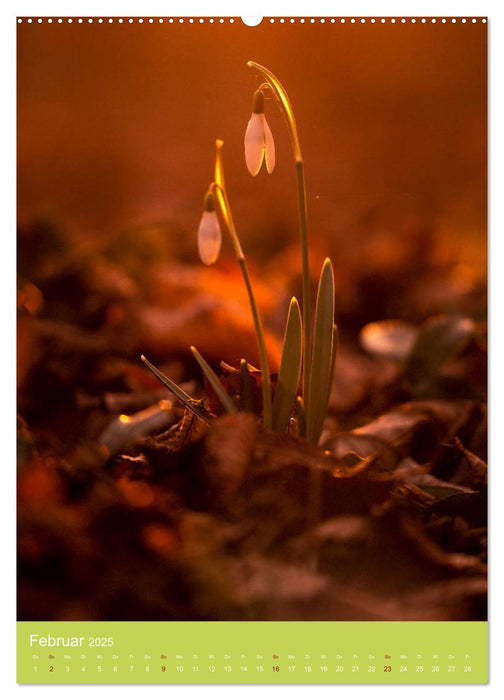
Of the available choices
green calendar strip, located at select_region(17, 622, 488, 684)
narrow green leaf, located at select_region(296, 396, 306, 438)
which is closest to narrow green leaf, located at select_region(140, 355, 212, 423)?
narrow green leaf, located at select_region(296, 396, 306, 438)

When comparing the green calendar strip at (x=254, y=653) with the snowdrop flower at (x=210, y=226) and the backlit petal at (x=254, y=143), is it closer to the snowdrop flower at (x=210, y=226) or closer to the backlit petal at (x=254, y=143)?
the snowdrop flower at (x=210, y=226)

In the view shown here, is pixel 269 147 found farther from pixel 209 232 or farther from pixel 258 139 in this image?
pixel 209 232

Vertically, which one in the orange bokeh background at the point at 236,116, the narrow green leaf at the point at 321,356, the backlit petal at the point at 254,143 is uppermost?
the orange bokeh background at the point at 236,116

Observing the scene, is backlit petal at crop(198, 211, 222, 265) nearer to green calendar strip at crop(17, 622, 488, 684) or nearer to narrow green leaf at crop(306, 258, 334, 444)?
narrow green leaf at crop(306, 258, 334, 444)

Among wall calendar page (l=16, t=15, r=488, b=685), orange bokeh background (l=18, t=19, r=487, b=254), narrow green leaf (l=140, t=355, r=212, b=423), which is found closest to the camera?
wall calendar page (l=16, t=15, r=488, b=685)

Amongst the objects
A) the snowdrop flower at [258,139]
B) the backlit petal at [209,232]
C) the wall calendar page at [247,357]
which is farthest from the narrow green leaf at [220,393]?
the snowdrop flower at [258,139]

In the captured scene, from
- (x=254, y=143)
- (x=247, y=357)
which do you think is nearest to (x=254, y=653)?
(x=247, y=357)
